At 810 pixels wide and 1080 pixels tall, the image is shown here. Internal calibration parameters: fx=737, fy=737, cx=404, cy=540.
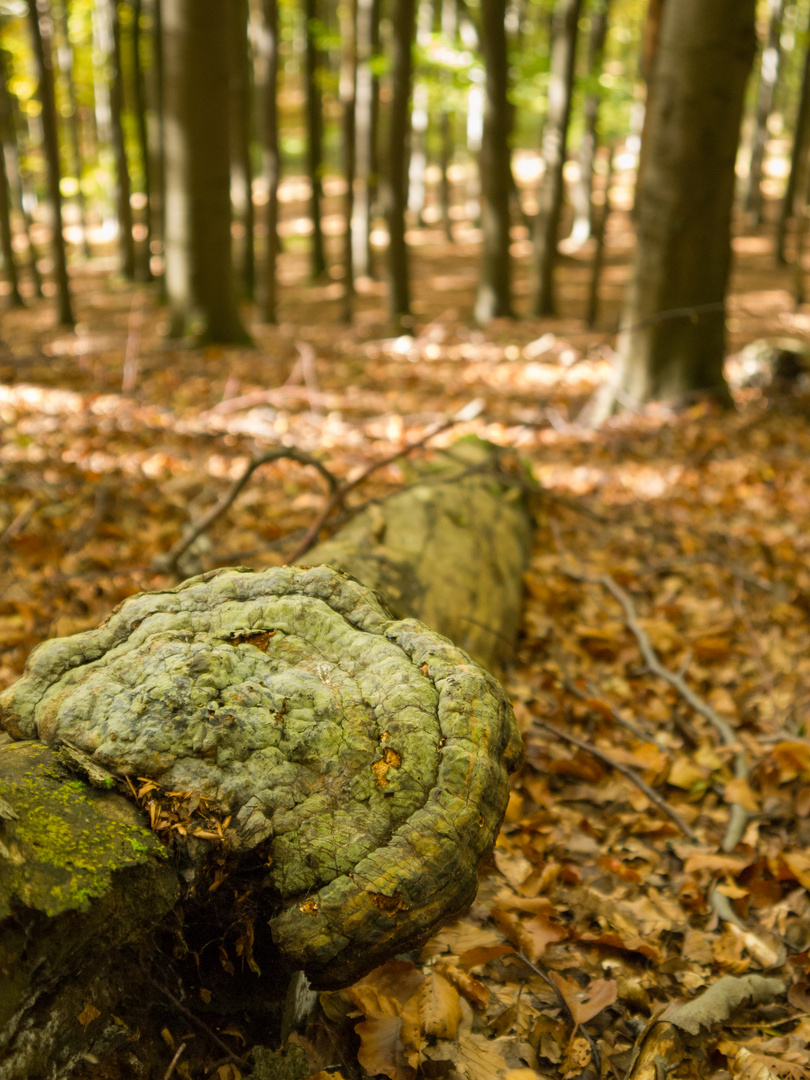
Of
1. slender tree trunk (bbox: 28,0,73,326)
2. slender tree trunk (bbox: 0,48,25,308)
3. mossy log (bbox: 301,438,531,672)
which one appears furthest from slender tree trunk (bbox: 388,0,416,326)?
mossy log (bbox: 301,438,531,672)

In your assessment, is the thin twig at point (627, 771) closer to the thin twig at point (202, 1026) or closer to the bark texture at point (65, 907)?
the thin twig at point (202, 1026)

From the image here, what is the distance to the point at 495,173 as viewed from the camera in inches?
462

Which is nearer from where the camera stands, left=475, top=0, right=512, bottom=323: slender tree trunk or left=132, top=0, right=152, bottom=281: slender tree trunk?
left=475, top=0, right=512, bottom=323: slender tree trunk

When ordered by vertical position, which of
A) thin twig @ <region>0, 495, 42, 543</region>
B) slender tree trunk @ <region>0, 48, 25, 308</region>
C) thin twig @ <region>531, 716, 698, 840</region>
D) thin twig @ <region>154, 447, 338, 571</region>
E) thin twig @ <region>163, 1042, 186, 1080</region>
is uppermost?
slender tree trunk @ <region>0, 48, 25, 308</region>

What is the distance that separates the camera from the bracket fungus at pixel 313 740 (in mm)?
1560

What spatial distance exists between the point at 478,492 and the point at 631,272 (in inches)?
167

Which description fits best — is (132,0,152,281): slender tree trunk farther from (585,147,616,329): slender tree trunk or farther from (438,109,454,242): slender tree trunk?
(585,147,616,329): slender tree trunk

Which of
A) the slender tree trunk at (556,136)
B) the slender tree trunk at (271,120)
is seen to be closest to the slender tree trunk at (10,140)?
the slender tree trunk at (271,120)

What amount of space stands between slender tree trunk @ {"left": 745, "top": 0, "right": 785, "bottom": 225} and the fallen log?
77.9 ft

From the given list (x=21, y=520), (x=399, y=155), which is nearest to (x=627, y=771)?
(x=21, y=520)

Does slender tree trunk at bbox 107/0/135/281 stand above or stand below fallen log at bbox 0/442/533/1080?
above

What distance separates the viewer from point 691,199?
22.5 ft

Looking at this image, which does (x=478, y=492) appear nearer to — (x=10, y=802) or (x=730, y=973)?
(x=730, y=973)

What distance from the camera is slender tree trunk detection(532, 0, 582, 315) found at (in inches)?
455
